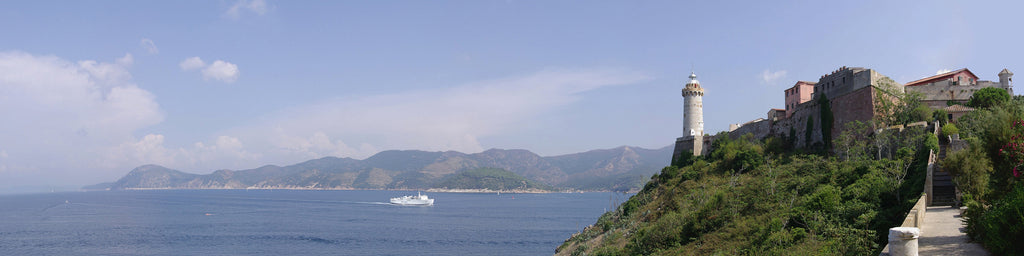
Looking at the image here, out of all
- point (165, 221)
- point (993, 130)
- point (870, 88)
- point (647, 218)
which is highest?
point (870, 88)

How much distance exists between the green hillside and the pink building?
437cm

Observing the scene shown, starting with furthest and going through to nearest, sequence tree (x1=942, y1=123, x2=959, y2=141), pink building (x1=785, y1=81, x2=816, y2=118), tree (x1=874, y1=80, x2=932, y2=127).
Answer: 1. pink building (x1=785, y1=81, x2=816, y2=118)
2. tree (x1=874, y1=80, x2=932, y2=127)
3. tree (x1=942, y1=123, x2=959, y2=141)

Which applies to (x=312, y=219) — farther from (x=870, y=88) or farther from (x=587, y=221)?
(x=870, y=88)

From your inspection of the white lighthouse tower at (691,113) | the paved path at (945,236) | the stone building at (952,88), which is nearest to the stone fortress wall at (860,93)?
the stone building at (952,88)

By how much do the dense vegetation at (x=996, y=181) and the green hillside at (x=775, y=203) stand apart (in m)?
1.71

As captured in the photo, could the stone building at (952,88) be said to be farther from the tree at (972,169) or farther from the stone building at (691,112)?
the stone building at (691,112)

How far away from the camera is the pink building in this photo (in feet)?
156

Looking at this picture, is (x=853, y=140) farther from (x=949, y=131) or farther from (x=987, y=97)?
(x=987, y=97)

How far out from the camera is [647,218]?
134 feet

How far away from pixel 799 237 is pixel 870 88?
19.3 metres

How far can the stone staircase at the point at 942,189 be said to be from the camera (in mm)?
18906

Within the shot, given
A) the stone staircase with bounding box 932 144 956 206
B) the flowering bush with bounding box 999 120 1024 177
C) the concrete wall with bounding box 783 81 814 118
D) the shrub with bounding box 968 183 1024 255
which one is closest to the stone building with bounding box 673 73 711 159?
the concrete wall with bounding box 783 81 814 118

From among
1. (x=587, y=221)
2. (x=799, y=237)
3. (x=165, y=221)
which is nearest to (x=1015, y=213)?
(x=799, y=237)

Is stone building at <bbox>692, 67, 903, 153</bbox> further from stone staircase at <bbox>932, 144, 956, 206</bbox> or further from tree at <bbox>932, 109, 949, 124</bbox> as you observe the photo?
stone staircase at <bbox>932, 144, 956, 206</bbox>
